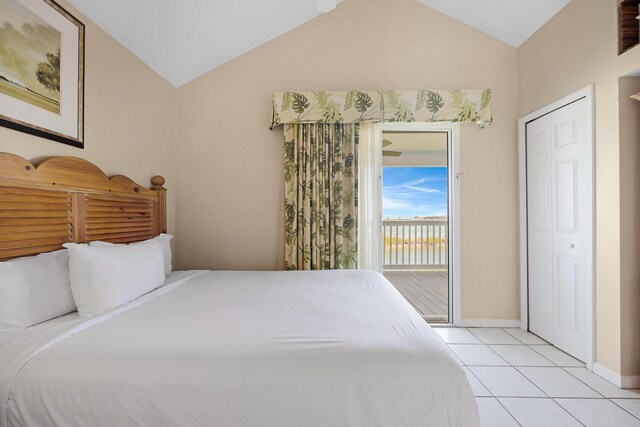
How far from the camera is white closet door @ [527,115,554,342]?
2717mm

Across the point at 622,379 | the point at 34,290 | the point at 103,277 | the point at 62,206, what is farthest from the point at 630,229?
the point at 62,206

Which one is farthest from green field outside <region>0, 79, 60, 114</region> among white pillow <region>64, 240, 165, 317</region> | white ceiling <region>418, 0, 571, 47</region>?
white ceiling <region>418, 0, 571, 47</region>

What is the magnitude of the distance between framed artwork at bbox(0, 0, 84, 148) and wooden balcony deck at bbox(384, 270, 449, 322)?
361cm

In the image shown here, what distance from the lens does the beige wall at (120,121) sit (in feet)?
6.31

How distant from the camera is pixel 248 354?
1.10 m

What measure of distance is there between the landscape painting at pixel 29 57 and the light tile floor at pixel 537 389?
3.08m

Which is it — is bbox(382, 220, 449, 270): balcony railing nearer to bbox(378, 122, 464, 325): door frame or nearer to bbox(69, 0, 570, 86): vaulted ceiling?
bbox(378, 122, 464, 325): door frame

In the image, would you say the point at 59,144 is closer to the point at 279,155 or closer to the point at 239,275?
the point at 239,275

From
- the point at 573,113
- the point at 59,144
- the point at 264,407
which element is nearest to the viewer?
the point at 264,407

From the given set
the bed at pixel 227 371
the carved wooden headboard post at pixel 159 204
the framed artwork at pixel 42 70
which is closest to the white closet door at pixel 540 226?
the bed at pixel 227 371

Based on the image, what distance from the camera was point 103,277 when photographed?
156 centimetres

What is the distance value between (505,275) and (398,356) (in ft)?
8.54

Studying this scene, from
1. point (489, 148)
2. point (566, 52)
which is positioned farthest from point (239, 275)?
point (566, 52)

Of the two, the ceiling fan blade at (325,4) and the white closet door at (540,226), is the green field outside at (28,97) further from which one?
the white closet door at (540,226)
